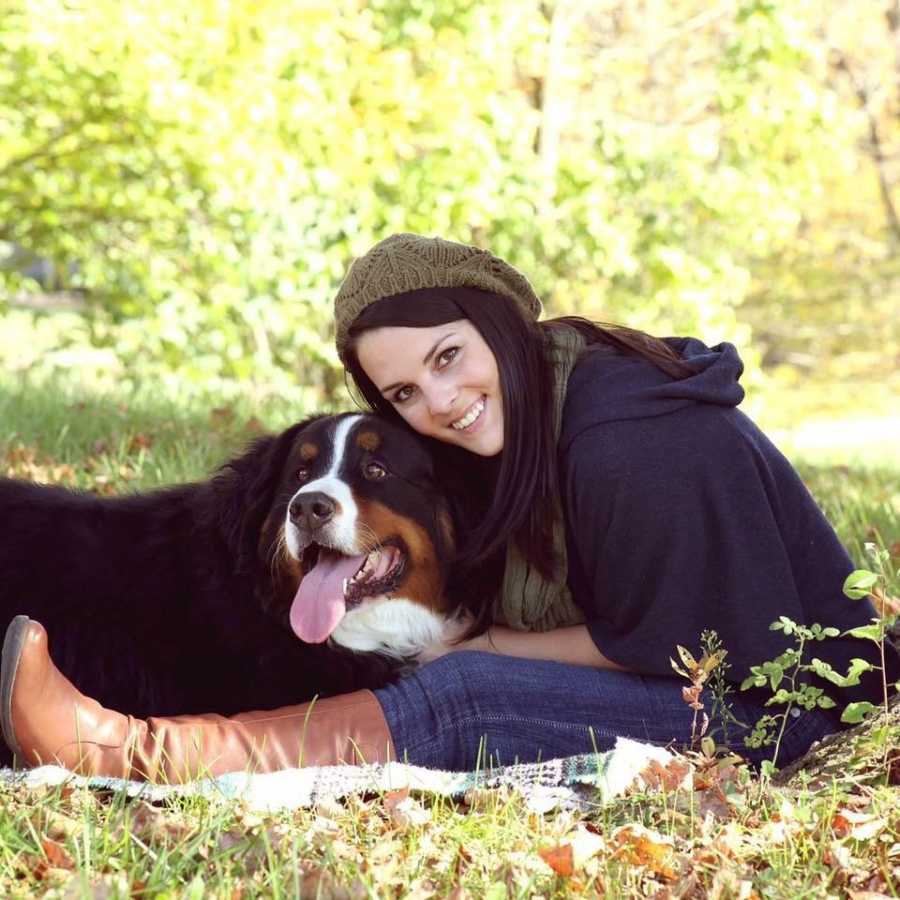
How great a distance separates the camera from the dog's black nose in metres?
3.21

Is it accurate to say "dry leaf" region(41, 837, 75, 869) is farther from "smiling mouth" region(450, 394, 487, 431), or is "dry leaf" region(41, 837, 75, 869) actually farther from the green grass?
"smiling mouth" region(450, 394, 487, 431)

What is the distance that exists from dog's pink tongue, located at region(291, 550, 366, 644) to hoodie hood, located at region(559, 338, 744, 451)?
665 millimetres

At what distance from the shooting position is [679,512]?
308 cm

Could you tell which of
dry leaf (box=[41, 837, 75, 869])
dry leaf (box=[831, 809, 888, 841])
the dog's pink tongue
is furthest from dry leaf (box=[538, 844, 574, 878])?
the dog's pink tongue

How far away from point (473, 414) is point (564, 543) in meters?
0.42

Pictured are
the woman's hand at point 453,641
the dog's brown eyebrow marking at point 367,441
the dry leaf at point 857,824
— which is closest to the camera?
the dry leaf at point 857,824

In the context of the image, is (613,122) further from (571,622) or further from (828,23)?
(828,23)

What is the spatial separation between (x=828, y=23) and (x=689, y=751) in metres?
16.6

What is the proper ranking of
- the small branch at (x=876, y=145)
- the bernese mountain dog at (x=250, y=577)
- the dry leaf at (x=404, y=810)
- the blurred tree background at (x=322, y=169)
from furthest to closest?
the small branch at (x=876, y=145)
the blurred tree background at (x=322, y=169)
the bernese mountain dog at (x=250, y=577)
the dry leaf at (x=404, y=810)

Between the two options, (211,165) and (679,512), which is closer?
(679,512)

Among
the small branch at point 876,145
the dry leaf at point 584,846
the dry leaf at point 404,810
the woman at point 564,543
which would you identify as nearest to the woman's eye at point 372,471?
the woman at point 564,543

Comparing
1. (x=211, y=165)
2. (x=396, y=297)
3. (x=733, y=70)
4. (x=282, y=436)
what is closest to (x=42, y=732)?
(x=282, y=436)

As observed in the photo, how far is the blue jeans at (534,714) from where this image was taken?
3115 millimetres

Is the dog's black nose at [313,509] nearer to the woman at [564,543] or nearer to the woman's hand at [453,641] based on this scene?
the woman at [564,543]
